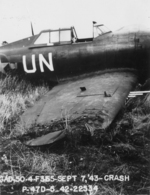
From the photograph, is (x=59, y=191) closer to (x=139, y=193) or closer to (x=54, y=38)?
(x=139, y=193)

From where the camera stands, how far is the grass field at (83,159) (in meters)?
2.12

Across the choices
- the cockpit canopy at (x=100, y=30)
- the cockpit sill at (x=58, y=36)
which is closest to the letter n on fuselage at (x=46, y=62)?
the cockpit sill at (x=58, y=36)

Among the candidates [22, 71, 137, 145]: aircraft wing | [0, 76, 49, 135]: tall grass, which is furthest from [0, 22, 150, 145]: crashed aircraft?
[0, 76, 49, 135]: tall grass

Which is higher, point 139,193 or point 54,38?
point 54,38

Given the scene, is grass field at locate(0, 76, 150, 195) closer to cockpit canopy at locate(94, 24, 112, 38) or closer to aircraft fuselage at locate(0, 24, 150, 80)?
aircraft fuselage at locate(0, 24, 150, 80)

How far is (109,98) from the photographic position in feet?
9.85

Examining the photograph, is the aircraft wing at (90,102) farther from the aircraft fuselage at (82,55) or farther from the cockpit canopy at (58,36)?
the cockpit canopy at (58,36)

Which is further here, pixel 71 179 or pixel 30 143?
pixel 30 143

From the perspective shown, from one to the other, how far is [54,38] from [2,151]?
2822 millimetres

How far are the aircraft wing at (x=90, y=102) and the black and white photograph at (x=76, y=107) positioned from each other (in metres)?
0.01

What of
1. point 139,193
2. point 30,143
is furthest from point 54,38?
point 139,193

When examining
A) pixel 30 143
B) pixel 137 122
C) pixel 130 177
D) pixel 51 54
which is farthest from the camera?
pixel 51 54

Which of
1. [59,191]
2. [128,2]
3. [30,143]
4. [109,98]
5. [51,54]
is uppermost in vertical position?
[128,2]

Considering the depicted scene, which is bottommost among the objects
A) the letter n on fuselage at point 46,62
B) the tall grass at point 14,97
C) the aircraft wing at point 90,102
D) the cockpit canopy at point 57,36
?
the tall grass at point 14,97
